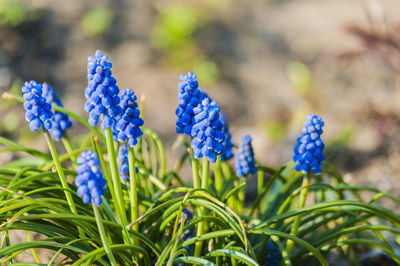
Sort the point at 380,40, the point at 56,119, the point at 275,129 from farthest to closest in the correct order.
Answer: the point at 275,129 → the point at 380,40 → the point at 56,119

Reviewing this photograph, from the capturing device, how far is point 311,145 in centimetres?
285

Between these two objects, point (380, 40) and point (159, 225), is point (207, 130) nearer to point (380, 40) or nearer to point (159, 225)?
point (159, 225)

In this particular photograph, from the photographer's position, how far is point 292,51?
9125 mm

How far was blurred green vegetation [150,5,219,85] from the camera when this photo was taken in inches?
321

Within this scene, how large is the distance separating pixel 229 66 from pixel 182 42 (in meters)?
1.01

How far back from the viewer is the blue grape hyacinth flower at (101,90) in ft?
8.05

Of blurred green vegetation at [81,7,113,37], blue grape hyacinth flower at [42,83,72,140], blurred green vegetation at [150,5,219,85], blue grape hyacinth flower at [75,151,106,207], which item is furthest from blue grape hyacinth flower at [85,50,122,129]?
blurred green vegetation at [81,7,113,37]

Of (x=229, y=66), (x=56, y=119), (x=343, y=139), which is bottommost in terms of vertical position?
(x=56, y=119)

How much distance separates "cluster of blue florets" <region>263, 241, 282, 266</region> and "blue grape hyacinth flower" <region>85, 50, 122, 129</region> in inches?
63.5

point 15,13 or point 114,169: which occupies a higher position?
point 15,13

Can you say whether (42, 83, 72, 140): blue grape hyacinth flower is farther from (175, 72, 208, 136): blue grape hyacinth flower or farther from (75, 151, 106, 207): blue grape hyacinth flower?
(75, 151, 106, 207): blue grape hyacinth flower

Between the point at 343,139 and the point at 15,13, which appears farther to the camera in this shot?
the point at 15,13

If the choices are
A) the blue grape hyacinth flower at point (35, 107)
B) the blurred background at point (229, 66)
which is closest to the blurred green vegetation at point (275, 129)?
the blurred background at point (229, 66)

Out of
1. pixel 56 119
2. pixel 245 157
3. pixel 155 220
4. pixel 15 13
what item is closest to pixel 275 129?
pixel 245 157
